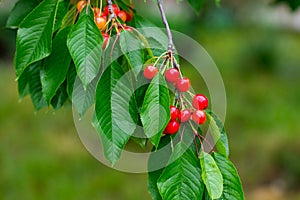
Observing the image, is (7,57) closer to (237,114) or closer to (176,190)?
(237,114)

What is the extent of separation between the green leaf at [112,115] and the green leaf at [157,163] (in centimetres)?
6

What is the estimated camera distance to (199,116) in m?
0.89

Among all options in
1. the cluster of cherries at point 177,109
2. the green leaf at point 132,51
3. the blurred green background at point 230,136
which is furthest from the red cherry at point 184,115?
the blurred green background at point 230,136

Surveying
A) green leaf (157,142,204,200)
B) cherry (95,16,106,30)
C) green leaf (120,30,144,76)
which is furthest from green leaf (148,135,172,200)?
cherry (95,16,106,30)

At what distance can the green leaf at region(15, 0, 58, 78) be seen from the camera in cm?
96

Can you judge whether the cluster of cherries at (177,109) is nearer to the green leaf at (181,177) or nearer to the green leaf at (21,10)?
the green leaf at (181,177)

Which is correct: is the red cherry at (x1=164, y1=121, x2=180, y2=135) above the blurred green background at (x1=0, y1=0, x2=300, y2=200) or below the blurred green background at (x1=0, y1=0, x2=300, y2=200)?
above

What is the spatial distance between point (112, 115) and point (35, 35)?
0.23 m

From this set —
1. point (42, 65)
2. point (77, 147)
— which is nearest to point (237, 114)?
point (77, 147)

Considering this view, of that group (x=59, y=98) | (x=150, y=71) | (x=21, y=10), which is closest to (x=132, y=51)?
(x=150, y=71)

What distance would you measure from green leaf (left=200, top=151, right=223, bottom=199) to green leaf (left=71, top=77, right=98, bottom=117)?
230 mm

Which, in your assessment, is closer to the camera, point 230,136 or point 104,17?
point 104,17

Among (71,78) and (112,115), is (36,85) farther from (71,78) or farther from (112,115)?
(112,115)

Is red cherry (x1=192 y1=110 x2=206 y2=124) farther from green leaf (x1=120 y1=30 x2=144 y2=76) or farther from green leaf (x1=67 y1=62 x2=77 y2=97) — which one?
green leaf (x1=67 y1=62 x2=77 y2=97)
